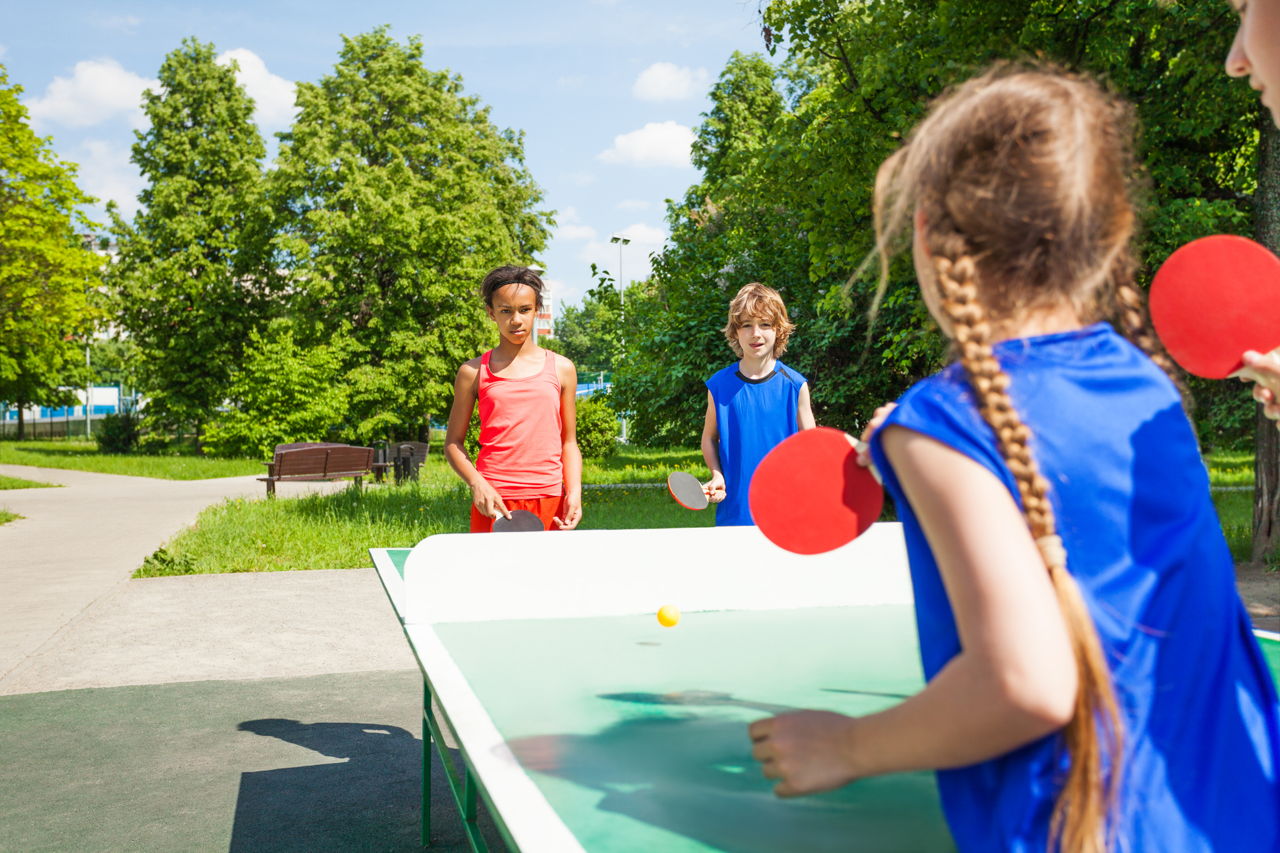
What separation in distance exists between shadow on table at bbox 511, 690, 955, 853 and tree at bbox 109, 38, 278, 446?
32.4m

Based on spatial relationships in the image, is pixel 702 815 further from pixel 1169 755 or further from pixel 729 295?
pixel 729 295

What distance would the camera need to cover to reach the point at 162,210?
3328cm

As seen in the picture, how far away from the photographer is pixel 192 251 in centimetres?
3253

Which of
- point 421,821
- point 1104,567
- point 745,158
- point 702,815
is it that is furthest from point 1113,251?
point 745,158

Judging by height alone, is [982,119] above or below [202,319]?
below

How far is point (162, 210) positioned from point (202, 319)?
3805 mm

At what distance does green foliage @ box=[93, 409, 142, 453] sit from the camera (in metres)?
32.4

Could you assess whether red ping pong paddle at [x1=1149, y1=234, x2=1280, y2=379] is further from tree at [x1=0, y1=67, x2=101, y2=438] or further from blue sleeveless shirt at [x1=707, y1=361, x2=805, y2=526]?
tree at [x1=0, y1=67, x2=101, y2=438]

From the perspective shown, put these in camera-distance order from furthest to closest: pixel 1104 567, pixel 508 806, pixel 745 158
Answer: pixel 745 158, pixel 508 806, pixel 1104 567

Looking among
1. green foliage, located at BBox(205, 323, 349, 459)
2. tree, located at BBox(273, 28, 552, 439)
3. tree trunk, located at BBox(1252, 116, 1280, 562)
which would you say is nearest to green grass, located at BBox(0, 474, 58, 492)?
green foliage, located at BBox(205, 323, 349, 459)

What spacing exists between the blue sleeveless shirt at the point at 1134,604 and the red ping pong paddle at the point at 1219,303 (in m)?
0.76

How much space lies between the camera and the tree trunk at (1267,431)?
8.56 m

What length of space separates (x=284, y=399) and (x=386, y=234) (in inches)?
211

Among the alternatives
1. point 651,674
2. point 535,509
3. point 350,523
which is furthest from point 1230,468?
point 651,674
